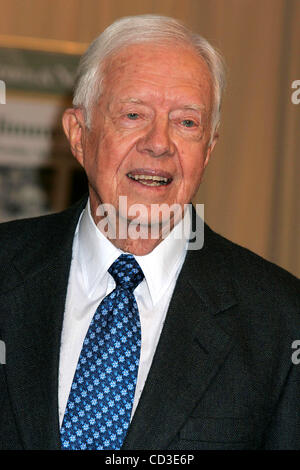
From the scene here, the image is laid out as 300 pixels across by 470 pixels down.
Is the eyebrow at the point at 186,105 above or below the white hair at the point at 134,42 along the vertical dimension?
below

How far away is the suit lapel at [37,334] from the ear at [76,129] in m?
0.19

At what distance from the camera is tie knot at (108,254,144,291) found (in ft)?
5.14

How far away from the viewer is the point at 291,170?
3.21 m

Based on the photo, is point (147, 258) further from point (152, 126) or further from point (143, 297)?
point (152, 126)

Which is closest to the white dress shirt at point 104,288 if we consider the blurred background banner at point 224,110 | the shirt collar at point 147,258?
the shirt collar at point 147,258

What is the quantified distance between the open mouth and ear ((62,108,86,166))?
0.75 feet

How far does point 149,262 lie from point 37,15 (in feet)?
5.25

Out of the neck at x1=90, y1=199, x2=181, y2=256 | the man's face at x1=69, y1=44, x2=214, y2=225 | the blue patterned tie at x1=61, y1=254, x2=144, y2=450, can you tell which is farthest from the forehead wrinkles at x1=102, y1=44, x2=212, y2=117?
the blue patterned tie at x1=61, y1=254, x2=144, y2=450

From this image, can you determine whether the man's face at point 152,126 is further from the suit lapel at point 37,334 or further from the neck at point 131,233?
the suit lapel at point 37,334

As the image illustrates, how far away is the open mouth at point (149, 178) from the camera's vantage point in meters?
1.56

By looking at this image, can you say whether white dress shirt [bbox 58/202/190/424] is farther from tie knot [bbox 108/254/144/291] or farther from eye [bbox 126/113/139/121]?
eye [bbox 126/113/139/121]

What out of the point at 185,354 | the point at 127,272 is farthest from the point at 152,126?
the point at 185,354

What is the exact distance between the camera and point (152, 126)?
5.15ft
